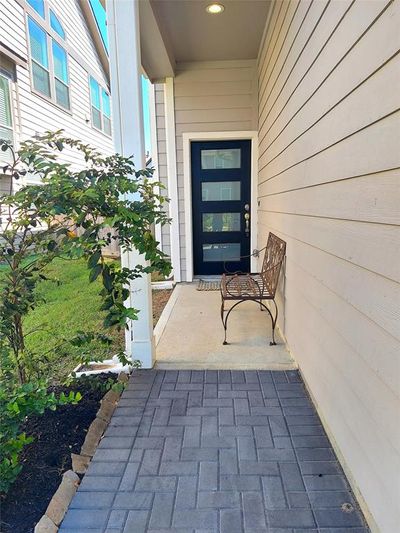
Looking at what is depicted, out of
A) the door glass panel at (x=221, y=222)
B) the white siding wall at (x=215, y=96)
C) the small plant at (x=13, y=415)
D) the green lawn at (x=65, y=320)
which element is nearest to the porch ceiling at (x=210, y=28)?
the white siding wall at (x=215, y=96)

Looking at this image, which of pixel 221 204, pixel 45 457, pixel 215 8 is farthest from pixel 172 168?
pixel 45 457

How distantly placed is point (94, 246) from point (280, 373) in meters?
1.69

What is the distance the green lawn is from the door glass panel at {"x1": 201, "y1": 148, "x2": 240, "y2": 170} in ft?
7.57

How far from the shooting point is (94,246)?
137cm

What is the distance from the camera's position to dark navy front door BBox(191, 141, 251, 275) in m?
4.91

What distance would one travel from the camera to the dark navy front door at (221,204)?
4.91m

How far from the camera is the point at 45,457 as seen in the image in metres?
1.68

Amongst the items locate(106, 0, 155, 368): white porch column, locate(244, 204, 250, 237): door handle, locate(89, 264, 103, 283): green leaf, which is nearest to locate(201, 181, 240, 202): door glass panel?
locate(244, 204, 250, 237): door handle

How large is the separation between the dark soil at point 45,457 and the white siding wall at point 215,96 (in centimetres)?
386

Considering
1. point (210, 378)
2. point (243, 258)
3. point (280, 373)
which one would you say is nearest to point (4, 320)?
point (210, 378)

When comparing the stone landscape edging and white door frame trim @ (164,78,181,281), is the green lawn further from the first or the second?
white door frame trim @ (164,78,181,281)

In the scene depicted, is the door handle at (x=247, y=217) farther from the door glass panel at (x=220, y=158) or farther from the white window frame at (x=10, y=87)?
the white window frame at (x=10, y=87)

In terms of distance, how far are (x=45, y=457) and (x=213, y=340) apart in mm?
1628

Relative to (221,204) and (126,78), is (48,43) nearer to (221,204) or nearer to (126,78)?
(221,204)
